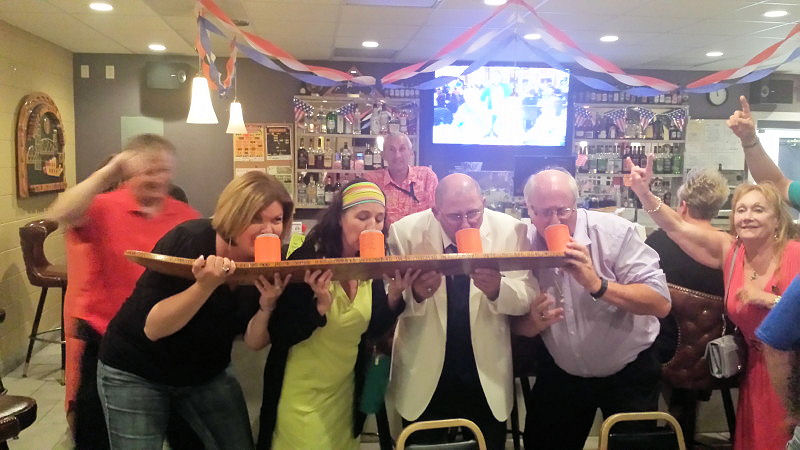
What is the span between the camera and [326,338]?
187 centimetres

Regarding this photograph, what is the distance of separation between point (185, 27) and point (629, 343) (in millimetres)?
4369

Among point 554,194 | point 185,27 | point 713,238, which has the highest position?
point 185,27

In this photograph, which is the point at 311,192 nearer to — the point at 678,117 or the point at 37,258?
the point at 37,258

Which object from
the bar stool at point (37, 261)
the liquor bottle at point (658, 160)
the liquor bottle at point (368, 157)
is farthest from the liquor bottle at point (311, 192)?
the liquor bottle at point (658, 160)

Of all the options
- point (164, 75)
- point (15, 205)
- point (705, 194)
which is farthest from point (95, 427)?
point (164, 75)

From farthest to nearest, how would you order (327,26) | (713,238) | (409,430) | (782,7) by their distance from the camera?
1. (327,26)
2. (782,7)
3. (713,238)
4. (409,430)

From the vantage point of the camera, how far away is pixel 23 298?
4867 millimetres

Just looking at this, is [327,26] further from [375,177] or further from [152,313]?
[152,313]

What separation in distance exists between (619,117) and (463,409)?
5.75 metres

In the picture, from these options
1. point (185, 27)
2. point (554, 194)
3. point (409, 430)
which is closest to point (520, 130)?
point (185, 27)

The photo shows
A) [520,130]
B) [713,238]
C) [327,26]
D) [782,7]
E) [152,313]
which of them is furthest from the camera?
[520,130]

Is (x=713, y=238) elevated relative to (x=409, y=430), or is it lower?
elevated

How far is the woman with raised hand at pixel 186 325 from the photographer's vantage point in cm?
171

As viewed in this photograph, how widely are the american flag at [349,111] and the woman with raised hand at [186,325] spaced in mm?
4726
